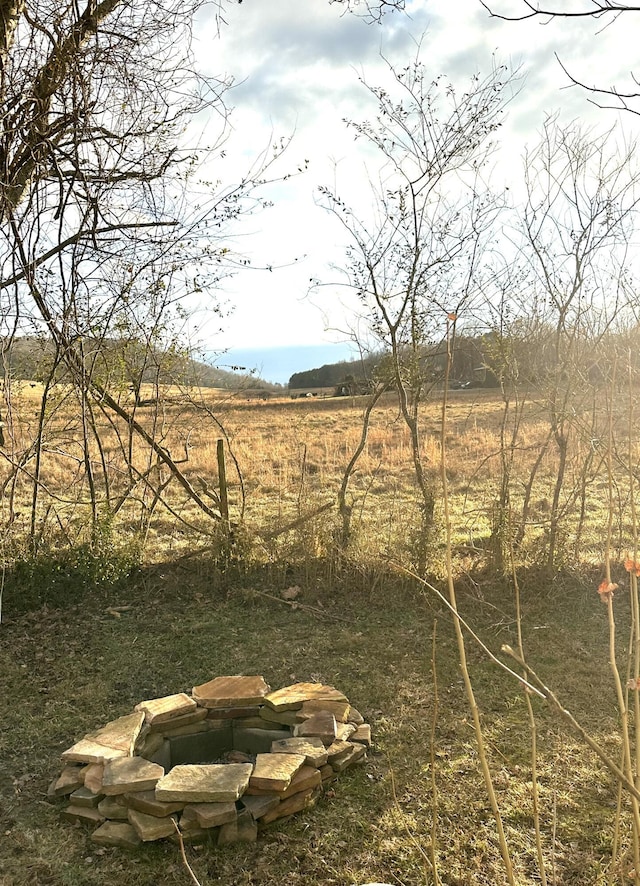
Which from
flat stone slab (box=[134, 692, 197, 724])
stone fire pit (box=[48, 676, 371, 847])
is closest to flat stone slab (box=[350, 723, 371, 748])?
stone fire pit (box=[48, 676, 371, 847])

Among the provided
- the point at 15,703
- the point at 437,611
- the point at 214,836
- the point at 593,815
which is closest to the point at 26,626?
the point at 15,703

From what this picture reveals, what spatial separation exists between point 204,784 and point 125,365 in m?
3.19

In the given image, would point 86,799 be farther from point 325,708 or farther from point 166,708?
point 325,708

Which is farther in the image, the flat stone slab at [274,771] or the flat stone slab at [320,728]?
the flat stone slab at [320,728]

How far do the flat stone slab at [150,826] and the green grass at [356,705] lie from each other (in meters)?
0.06

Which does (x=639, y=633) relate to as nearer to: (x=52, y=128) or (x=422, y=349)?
(x=422, y=349)

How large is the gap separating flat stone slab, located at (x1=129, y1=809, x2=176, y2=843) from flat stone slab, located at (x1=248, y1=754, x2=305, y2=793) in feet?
1.02

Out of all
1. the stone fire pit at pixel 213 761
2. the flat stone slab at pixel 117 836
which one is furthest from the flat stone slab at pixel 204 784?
the flat stone slab at pixel 117 836

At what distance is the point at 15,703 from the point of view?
3379 mm

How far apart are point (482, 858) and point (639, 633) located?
151 cm

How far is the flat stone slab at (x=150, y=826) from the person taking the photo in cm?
234

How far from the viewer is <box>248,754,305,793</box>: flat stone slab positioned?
2451mm

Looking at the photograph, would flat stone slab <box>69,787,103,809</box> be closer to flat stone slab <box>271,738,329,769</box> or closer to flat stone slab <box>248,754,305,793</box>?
flat stone slab <box>248,754,305,793</box>

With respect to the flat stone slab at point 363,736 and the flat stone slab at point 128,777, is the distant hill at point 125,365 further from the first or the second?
the flat stone slab at point 363,736
